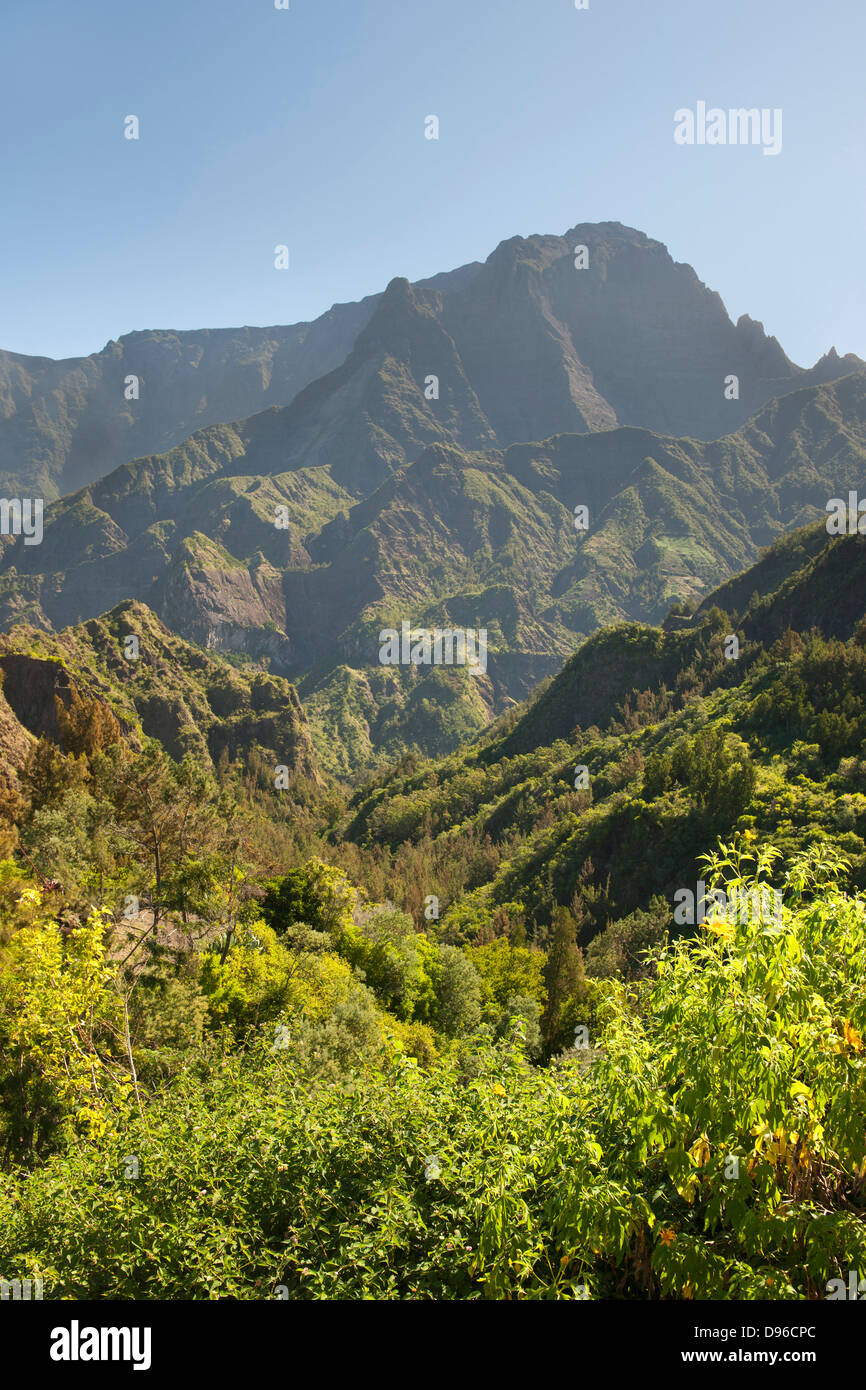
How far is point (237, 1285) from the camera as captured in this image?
884 centimetres

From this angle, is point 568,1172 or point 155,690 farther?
point 155,690

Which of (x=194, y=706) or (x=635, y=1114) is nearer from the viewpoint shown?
(x=635, y=1114)

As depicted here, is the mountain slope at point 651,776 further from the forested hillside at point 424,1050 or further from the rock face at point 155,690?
the rock face at point 155,690

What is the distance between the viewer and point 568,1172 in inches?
303

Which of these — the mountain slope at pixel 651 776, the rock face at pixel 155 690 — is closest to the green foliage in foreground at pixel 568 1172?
the mountain slope at pixel 651 776

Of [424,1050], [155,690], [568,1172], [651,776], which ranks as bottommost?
[424,1050]

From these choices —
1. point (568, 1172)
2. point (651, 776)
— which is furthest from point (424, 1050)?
point (651, 776)

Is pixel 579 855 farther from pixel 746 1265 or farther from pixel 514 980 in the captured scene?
pixel 746 1265

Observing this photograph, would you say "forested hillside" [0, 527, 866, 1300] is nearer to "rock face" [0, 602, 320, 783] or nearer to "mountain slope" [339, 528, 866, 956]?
"mountain slope" [339, 528, 866, 956]

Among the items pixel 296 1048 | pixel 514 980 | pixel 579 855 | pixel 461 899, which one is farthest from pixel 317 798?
pixel 296 1048

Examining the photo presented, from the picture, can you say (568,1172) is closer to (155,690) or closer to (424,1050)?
(424,1050)

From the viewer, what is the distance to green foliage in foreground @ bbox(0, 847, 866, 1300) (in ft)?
22.5

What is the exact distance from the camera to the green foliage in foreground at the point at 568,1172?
270 inches
